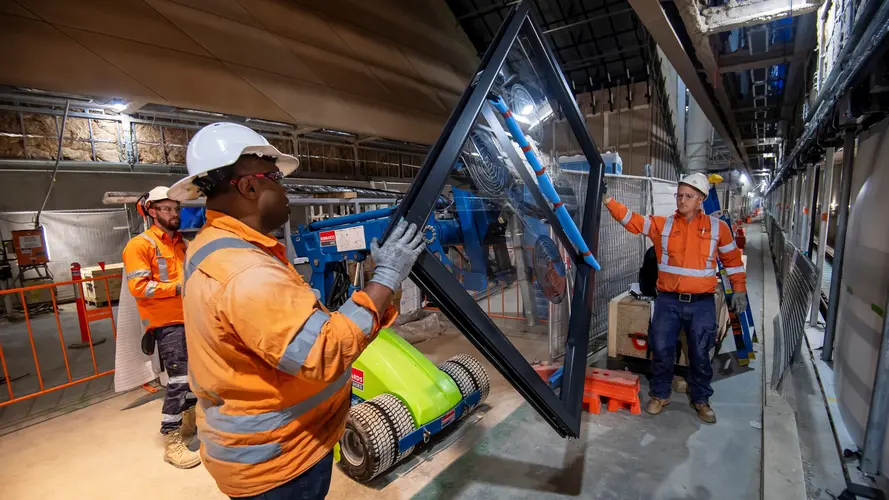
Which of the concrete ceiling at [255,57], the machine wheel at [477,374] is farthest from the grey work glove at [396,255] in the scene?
the concrete ceiling at [255,57]

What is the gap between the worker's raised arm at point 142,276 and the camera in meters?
2.97

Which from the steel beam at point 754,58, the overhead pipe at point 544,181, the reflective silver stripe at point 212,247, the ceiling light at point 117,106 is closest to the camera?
the reflective silver stripe at point 212,247

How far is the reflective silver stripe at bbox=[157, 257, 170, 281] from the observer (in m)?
3.16

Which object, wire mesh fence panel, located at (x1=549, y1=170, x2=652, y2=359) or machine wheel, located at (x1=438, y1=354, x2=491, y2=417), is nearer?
machine wheel, located at (x1=438, y1=354, x2=491, y2=417)

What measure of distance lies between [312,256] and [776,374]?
3988 millimetres

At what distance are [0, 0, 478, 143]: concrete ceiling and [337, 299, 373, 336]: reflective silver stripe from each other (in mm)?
4421

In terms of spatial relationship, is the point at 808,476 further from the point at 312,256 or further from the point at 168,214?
the point at 168,214

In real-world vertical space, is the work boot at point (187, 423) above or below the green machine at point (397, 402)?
below

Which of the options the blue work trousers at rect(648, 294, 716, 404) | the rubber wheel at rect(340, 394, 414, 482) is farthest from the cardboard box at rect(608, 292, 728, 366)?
the rubber wheel at rect(340, 394, 414, 482)

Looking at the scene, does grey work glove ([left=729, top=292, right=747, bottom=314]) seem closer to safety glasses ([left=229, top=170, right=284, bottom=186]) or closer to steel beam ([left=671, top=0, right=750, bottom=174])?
steel beam ([left=671, top=0, right=750, bottom=174])

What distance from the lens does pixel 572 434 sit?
6.97 ft

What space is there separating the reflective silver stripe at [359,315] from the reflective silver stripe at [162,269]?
108 inches

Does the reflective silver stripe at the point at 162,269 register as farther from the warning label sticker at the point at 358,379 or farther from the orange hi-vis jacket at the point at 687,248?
the orange hi-vis jacket at the point at 687,248

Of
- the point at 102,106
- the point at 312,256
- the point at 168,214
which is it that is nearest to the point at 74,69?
the point at 168,214
